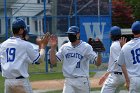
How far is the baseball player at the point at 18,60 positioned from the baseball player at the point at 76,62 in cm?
97

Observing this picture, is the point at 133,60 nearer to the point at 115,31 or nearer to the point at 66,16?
the point at 115,31

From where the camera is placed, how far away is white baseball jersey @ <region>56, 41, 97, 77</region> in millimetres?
8938

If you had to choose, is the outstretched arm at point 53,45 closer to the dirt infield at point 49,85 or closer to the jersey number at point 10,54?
the jersey number at point 10,54

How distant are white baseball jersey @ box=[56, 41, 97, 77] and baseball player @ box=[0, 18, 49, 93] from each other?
110 centimetres

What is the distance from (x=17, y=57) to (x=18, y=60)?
6cm

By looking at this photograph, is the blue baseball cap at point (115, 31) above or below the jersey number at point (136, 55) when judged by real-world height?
above

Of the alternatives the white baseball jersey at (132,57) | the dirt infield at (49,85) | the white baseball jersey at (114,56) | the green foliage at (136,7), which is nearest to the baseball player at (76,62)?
the white baseball jersey at (114,56)

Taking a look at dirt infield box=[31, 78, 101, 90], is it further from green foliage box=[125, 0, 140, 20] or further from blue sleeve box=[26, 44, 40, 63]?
green foliage box=[125, 0, 140, 20]

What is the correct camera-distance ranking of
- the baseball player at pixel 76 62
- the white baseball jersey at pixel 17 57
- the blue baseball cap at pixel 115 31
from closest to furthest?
1. the white baseball jersey at pixel 17 57
2. the baseball player at pixel 76 62
3. the blue baseball cap at pixel 115 31

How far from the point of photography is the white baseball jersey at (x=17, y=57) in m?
7.80

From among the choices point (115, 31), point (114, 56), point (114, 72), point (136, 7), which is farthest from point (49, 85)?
point (136, 7)

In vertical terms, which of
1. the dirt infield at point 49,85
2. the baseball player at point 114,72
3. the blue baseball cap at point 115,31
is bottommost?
the dirt infield at point 49,85

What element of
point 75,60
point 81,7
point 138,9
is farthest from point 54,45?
point 138,9

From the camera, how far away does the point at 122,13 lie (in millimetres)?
45906
